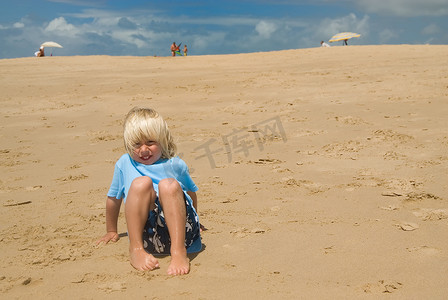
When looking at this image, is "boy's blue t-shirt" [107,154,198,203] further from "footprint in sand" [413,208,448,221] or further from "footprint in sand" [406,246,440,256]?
"footprint in sand" [413,208,448,221]

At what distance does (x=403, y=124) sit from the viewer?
545 centimetres

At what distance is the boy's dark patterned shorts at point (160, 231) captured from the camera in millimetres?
2285

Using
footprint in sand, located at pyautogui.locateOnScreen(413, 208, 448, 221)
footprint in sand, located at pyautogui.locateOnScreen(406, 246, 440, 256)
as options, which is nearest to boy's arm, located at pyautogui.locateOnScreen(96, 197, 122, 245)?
footprint in sand, located at pyautogui.locateOnScreen(406, 246, 440, 256)

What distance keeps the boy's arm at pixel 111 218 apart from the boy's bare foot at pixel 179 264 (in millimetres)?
535

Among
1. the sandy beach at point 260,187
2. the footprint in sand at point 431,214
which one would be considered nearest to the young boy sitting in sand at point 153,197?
the sandy beach at point 260,187

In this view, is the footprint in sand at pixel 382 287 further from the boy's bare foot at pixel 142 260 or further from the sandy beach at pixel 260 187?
the boy's bare foot at pixel 142 260

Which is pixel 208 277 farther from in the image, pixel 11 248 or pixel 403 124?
pixel 403 124

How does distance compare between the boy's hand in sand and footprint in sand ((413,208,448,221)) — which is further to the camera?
footprint in sand ((413,208,448,221))

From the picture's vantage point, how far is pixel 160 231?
2330 mm

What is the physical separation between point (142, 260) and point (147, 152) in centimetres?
58

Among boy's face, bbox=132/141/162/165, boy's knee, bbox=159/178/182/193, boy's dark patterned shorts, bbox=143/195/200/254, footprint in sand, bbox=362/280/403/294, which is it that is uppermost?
boy's face, bbox=132/141/162/165

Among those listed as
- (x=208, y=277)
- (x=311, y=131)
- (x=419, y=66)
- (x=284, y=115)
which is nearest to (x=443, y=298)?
(x=208, y=277)

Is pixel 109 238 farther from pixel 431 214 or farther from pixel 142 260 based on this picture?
pixel 431 214

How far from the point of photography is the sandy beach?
2041mm
